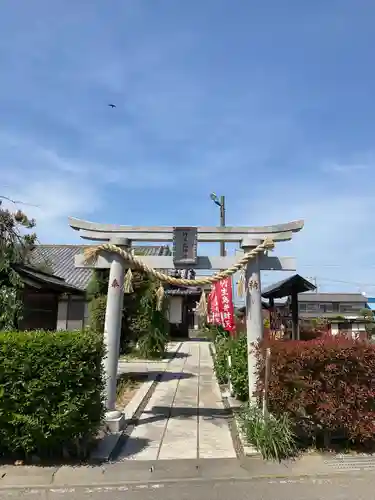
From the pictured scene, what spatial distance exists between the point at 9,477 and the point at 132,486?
1.44m

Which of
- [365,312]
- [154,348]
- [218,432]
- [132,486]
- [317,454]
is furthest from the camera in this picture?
[365,312]

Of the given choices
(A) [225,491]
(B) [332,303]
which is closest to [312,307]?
(B) [332,303]

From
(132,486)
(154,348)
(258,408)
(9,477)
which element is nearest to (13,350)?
(9,477)

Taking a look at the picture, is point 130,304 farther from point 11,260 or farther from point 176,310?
point 176,310

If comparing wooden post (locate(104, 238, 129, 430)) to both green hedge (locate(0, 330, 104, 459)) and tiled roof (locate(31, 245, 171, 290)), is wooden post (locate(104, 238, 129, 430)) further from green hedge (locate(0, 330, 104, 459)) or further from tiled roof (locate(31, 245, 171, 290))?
tiled roof (locate(31, 245, 171, 290))

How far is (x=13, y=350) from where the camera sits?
212 inches

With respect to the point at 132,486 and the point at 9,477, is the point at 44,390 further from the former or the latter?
the point at 132,486

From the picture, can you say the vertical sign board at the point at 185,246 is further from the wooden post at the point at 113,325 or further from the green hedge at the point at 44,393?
the green hedge at the point at 44,393

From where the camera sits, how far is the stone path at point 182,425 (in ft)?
19.8

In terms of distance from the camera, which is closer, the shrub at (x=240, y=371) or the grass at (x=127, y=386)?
the shrub at (x=240, y=371)

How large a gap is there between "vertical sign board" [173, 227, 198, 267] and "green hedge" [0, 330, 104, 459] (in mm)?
2334

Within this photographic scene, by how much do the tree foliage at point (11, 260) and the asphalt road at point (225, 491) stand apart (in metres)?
3.99

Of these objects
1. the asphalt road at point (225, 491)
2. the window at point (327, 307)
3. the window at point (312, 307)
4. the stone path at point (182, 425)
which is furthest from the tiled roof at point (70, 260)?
the window at point (327, 307)

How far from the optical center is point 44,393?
17.4ft
